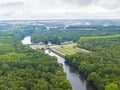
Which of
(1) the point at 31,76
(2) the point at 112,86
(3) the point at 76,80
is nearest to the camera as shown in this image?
(2) the point at 112,86

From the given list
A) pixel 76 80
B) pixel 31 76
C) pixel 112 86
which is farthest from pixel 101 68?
pixel 31 76

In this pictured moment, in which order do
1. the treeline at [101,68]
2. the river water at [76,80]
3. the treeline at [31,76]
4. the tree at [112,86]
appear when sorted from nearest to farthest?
1. the tree at [112,86]
2. the treeline at [31,76]
3. the treeline at [101,68]
4. the river water at [76,80]

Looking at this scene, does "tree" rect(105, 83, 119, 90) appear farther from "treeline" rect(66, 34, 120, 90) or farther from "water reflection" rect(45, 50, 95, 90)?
"water reflection" rect(45, 50, 95, 90)

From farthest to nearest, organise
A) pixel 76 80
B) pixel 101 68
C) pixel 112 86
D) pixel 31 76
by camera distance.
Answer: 1. pixel 76 80
2. pixel 101 68
3. pixel 31 76
4. pixel 112 86

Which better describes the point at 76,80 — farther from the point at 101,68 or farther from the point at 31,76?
the point at 31,76

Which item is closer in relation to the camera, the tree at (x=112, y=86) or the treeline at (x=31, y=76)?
the tree at (x=112, y=86)

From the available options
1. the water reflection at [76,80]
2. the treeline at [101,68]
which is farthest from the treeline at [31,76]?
the treeline at [101,68]

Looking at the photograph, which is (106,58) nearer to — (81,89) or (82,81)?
(82,81)

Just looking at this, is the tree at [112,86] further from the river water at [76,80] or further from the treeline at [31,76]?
the river water at [76,80]

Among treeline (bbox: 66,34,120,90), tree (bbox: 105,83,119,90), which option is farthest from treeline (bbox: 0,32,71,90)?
tree (bbox: 105,83,119,90)

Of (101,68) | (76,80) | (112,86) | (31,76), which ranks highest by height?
(112,86)

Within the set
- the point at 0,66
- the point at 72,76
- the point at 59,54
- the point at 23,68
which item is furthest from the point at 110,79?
the point at 59,54

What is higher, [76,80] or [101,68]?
[101,68]
